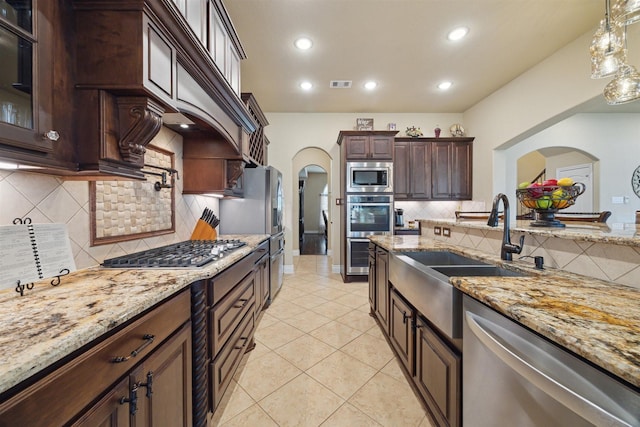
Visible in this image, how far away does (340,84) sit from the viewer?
368cm

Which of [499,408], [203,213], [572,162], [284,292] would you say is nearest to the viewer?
[499,408]

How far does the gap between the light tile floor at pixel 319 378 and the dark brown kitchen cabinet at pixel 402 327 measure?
0.20 m

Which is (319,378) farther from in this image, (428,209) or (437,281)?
(428,209)

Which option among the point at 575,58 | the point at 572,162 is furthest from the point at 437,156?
the point at 572,162

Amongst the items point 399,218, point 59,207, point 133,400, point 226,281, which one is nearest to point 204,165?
point 59,207

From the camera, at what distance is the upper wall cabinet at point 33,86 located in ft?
2.56

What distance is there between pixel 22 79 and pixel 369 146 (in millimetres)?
3802

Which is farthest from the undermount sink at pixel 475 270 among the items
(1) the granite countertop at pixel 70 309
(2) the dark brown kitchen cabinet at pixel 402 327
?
(1) the granite countertop at pixel 70 309

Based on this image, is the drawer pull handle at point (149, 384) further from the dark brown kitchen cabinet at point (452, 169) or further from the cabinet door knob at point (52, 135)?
the dark brown kitchen cabinet at point (452, 169)

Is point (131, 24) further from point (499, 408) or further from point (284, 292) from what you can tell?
point (284, 292)

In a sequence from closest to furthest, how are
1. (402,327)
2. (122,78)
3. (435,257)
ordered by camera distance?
(122,78) < (402,327) < (435,257)

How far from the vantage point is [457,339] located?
1.06m

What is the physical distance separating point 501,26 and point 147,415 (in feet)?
13.4

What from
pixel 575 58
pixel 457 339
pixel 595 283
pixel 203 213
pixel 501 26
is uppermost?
pixel 501 26
